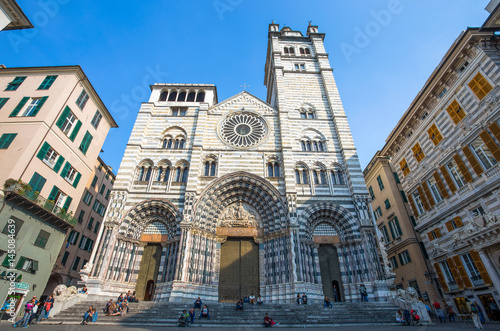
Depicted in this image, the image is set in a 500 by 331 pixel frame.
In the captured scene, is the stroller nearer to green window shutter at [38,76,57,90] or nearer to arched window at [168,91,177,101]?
green window shutter at [38,76,57,90]

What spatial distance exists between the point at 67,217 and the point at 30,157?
4.61 metres

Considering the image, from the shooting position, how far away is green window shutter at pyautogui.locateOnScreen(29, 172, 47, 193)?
51.3 feet

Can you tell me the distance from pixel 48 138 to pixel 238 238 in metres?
14.1

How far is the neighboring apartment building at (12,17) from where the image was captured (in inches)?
537

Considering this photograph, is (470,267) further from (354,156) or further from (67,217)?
(67,217)

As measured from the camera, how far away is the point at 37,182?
16.0 metres

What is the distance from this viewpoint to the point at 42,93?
18.5 m

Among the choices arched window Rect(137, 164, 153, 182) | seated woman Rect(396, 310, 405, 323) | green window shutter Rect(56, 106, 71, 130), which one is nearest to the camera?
seated woman Rect(396, 310, 405, 323)

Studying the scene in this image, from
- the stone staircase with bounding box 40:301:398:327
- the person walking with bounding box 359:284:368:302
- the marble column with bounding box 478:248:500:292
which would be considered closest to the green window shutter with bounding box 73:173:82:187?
the stone staircase with bounding box 40:301:398:327

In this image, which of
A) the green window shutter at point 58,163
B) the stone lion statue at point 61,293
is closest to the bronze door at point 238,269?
the stone lion statue at point 61,293

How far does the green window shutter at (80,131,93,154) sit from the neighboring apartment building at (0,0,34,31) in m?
7.93

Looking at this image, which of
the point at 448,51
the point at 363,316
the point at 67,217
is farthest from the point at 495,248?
the point at 67,217

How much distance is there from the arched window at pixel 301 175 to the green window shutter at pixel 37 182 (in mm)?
16835

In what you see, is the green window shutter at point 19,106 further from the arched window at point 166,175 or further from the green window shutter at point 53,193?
the arched window at point 166,175
